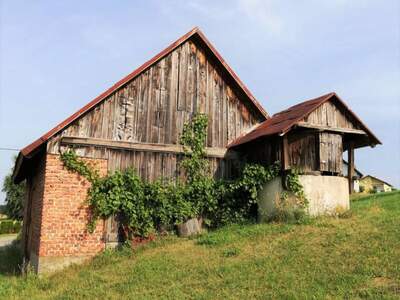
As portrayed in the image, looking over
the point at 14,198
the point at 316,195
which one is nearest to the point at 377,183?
the point at 14,198

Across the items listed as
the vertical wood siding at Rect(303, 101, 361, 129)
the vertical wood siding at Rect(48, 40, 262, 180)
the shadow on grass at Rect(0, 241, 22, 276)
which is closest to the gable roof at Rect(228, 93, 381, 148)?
the vertical wood siding at Rect(303, 101, 361, 129)

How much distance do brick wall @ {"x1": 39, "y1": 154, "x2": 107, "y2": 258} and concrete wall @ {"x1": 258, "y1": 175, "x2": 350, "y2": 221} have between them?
Answer: 197 inches

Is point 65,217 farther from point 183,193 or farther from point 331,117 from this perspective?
point 331,117

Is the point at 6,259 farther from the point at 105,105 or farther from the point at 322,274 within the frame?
the point at 322,274

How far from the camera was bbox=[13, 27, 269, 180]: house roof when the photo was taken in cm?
1049

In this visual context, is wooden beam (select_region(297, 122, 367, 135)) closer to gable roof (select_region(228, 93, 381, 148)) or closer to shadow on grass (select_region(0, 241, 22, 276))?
gable roof (select_region(228, 93, 381, 148))

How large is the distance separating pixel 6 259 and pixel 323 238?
11.5 m

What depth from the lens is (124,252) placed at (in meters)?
10.5

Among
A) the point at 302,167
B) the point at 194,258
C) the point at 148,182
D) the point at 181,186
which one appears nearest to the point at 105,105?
the point at 148,182

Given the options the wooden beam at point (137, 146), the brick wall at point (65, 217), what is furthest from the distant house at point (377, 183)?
the brick wall at point (65, 217)

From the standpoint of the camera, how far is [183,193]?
39.2ft

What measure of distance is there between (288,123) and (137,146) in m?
4.60

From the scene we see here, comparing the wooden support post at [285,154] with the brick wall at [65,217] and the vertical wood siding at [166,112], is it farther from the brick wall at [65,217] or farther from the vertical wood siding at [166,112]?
the brick wall at [65,217]

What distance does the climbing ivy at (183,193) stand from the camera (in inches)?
427
